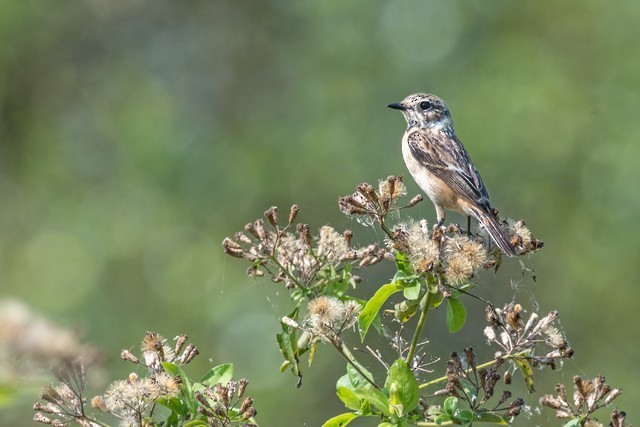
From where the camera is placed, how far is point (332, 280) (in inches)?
128

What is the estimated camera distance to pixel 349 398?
3109 millimetres

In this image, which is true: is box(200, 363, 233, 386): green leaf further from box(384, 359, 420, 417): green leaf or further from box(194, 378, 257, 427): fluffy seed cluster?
box(384, 359, 420, 417): green leaf

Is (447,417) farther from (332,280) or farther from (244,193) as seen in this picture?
(244,193)

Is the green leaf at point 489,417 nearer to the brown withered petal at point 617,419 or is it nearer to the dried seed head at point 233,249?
the brown withered petal at point 617,419

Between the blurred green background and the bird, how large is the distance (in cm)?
492

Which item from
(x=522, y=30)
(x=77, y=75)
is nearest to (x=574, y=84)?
(x=522, y=30)

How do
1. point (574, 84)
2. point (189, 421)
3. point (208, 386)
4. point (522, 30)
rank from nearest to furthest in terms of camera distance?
point (189, 421) < point (208, 386) < point (574, 84) < point (522, 30)

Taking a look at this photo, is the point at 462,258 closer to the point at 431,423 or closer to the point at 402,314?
the point at 402,314

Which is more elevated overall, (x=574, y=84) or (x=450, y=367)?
(x=574, y=84)

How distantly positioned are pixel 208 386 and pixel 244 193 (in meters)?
13.2

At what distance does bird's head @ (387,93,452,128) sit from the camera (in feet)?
22.3

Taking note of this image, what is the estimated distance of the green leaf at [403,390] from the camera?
2979 mm

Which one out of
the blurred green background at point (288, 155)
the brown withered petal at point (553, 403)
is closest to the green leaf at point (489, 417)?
the brown withered petal at point (553, 403)

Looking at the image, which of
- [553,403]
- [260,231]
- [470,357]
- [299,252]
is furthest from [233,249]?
[553,403]
